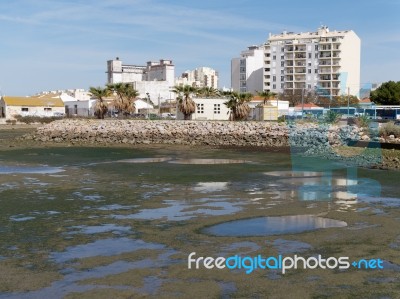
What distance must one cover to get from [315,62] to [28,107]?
7359 centimetres

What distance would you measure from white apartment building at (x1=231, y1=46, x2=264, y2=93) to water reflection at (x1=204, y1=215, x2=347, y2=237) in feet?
461

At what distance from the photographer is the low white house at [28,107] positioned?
93.6 meters

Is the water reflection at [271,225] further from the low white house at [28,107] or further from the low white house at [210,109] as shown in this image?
the low white house at [28,107]

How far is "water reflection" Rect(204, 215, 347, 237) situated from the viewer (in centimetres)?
1203

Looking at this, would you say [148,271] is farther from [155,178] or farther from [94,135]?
[94,135]

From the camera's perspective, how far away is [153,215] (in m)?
14.0

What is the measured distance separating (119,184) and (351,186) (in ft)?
27.7

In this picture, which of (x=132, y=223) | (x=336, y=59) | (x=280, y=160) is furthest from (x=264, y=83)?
(x=132, y=223)

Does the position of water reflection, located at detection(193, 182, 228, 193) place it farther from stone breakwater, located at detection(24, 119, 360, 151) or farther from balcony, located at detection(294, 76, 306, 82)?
balcony, located at detection(294, 76, 306, 82)

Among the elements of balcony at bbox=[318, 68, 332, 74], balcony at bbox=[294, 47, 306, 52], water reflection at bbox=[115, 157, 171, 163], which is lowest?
water reflection at bbox=[115, 157, 171, 163]

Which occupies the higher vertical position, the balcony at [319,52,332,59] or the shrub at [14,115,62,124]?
the balcony at [319,52,332,59]

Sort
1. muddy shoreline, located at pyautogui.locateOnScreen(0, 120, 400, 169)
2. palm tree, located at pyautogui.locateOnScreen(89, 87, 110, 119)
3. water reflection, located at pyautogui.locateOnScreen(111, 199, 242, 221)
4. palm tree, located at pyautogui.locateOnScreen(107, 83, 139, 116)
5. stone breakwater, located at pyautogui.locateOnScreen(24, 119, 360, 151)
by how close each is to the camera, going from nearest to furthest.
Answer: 1. water reflection, located at pyautogui.locateOnScreen(111, 199, 242, 221)
2. muddy shoreline, located at pyautogui.locateOnScreen(0, 120, 400, 169)
3. stone breakwater, located at pyautogui.locateOnScreen(24, 119, 360, 151)
4. palm tree, located at pyautogui.locateOnScreen(89, 87, 110, 119)
5. palm tree, located at pyautogui.locateOnScreen(107, 83, 139, 116)

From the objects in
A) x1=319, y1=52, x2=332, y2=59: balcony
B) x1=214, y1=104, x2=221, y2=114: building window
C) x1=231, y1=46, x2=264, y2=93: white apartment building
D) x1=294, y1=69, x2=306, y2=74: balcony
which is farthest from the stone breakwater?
x1=231, y1=46, x2=264, y2=93: white apartment building

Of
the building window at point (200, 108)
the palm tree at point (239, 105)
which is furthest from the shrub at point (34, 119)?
the palm tree at point (239, 105)
